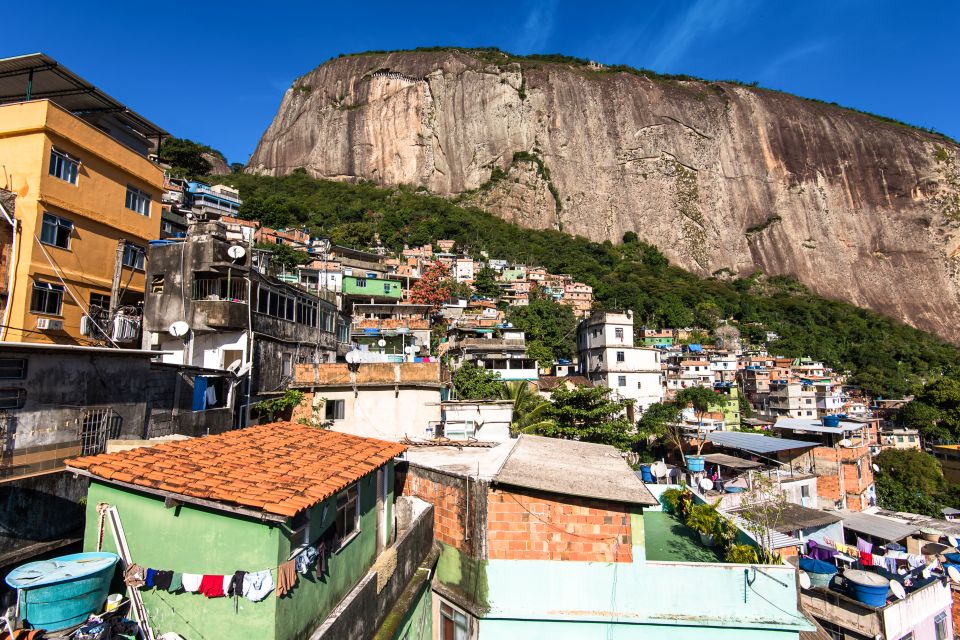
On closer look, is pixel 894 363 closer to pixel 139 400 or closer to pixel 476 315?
pixel 476 315

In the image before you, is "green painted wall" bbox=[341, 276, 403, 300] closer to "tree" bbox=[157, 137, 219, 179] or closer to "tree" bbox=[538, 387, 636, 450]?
"tree" bbox=[538, 387, 636, 450]

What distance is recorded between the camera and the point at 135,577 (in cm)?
515

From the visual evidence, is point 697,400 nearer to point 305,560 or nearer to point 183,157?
point 305,560

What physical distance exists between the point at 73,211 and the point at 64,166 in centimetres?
110

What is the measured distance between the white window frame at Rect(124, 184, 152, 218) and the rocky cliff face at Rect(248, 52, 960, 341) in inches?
3372

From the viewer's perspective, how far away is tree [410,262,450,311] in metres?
49.4

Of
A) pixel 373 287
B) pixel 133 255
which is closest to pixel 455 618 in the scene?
pixel 133 255

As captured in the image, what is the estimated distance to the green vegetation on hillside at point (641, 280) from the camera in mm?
71000

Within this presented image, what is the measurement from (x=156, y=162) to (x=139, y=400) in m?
10.3

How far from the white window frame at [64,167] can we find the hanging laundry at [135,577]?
11420 millimetres

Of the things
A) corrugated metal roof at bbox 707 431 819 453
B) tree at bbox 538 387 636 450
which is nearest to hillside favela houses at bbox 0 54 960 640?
tree at bbox 538 387 636 450

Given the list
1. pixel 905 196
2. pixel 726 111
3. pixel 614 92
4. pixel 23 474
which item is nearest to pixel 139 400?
pixel 23 474

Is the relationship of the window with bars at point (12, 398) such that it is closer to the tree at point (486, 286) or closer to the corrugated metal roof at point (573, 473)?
the corrugated metal roof at point (573, 473)

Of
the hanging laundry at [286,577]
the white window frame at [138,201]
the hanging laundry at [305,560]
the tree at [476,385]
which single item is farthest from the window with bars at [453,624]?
the tree at [476,385]
